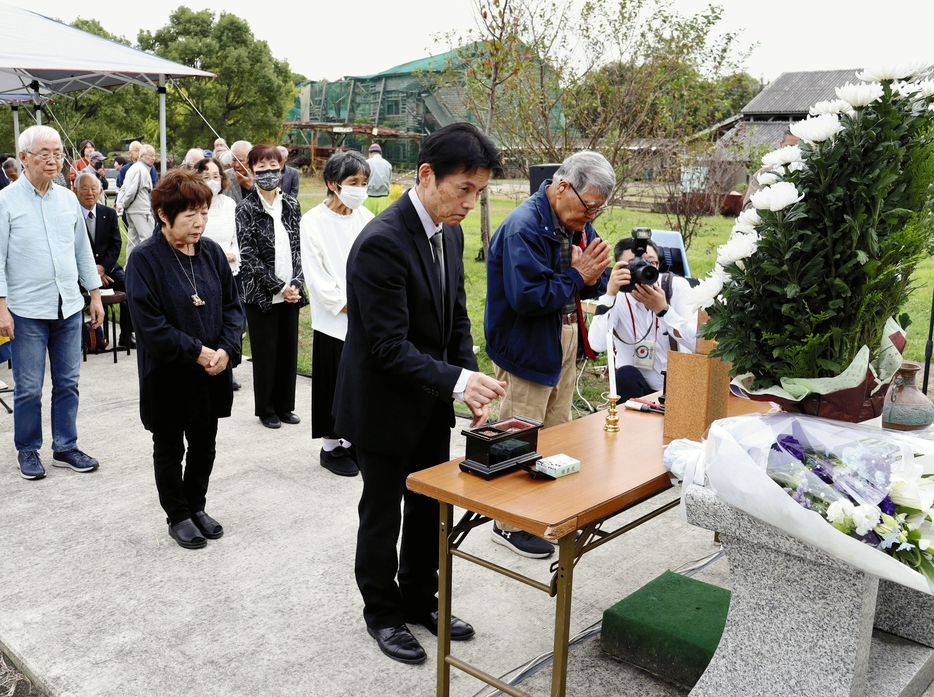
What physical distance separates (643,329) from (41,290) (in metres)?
3.39

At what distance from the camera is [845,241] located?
88.9 inches

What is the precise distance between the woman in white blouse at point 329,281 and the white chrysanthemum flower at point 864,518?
3336mm

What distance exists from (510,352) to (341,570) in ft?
4.01

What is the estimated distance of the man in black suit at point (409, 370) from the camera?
2721 millimetres

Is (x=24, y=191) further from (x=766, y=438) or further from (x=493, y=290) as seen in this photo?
(x=766, y=438)

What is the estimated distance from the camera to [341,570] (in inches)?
148

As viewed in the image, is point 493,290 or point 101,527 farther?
point 101,527

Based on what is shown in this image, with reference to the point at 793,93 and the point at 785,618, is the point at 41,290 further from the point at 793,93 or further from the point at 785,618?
the point at 793,93

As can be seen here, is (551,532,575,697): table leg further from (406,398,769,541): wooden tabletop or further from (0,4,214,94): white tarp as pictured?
(0,4,214,94): white tarp

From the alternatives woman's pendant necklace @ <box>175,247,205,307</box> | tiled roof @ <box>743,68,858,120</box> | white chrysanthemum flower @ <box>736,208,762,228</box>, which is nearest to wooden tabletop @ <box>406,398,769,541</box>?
white chrysanthemum flower @ <box>736,208,762,228</box>

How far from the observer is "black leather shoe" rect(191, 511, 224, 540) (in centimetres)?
410

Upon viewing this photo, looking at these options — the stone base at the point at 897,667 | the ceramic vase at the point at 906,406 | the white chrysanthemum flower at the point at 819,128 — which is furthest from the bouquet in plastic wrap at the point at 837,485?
the white chrysanthemum flower at the point at 819,128

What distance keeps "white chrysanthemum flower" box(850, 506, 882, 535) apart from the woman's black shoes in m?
2.96

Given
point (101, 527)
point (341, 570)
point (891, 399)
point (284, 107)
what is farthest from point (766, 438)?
point (284, 107)
